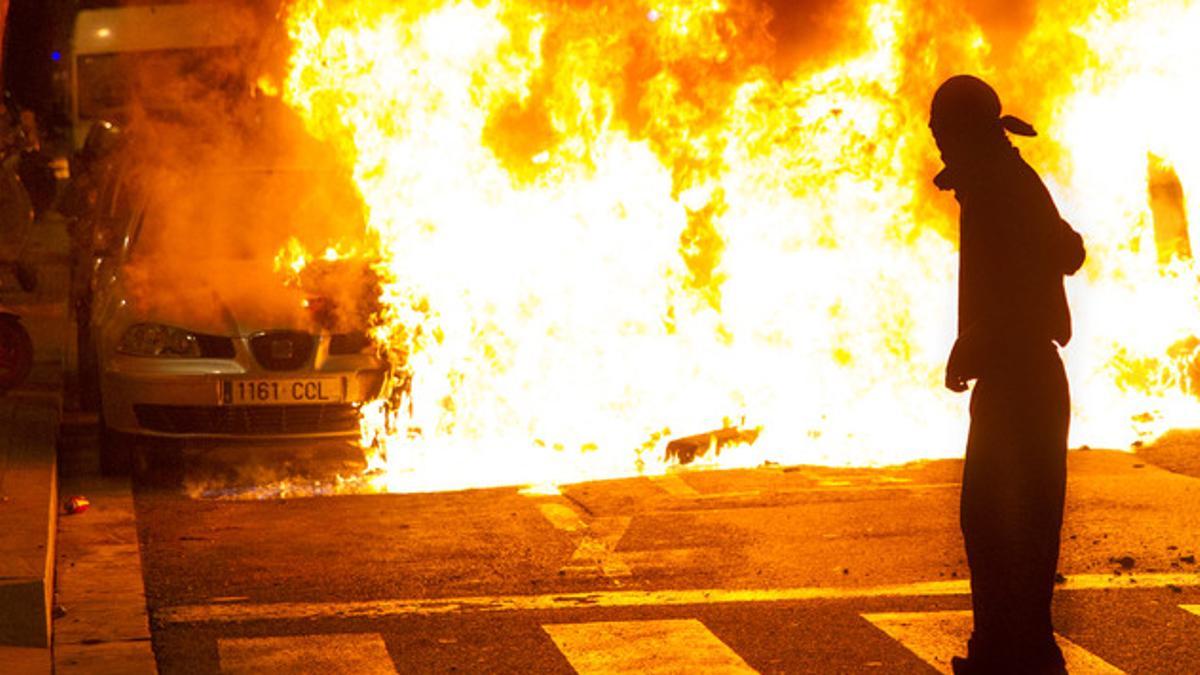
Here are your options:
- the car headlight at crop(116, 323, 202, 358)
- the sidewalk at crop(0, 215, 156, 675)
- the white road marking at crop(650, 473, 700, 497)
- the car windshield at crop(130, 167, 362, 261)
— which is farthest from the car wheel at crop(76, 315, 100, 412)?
the white road marking at crop(650, 473, 700, 497)

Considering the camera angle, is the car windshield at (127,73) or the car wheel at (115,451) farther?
the car windshield at (127,73)

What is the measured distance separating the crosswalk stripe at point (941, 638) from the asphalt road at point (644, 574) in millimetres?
15

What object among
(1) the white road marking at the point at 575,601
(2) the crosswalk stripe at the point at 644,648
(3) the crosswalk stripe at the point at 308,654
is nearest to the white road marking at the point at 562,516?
(1) the white road marking at the point at 575,601

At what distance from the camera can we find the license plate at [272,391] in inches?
413

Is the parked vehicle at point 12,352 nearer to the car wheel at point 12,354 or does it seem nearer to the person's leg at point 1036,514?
the car wheel at point 12,354

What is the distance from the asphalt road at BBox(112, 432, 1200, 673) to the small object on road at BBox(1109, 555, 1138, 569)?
0.09 feet

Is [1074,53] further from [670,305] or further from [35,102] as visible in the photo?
[35,102]

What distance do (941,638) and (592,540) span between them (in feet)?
7.67

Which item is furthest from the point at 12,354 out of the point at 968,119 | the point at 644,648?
the point at 968,119

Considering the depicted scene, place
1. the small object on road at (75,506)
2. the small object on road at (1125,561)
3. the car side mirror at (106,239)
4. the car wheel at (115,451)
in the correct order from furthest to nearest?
the car side mirror at (106,239) < the car wheel at (115,451) < the small object on road at (75,506) < the small object on road at (1125,561)

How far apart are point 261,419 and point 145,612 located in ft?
10.4

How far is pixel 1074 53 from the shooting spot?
12.8 metres

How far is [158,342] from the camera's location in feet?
35.1

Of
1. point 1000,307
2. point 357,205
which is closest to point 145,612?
point 1000,307
